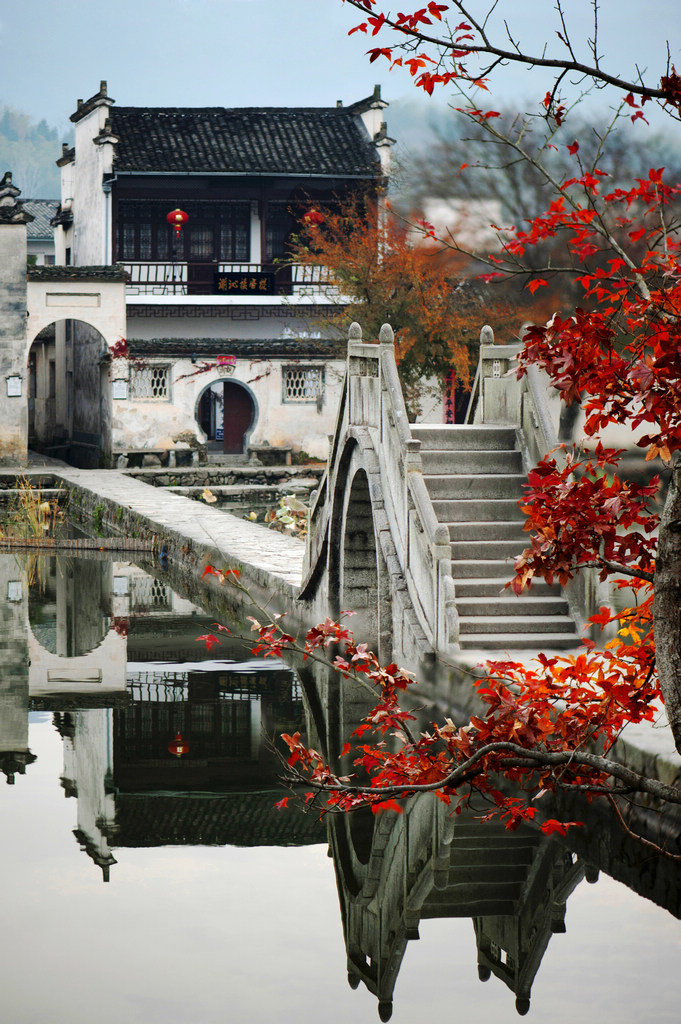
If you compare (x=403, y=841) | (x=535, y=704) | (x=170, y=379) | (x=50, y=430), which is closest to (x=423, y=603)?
(x=403, y=841)

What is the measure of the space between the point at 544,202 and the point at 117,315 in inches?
380

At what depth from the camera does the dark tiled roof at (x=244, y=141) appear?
104 feet

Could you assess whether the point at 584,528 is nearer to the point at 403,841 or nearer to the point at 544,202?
the point at 403,841

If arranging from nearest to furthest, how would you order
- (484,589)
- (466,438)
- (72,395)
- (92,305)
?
(484,589) → (466,438) → (92,305) → (72,395)

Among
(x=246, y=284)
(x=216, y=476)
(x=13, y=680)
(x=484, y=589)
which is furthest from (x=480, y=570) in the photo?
(x=246, y=284)

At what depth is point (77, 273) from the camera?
2825 centimetres

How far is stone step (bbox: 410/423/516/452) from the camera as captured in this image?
10.5 meters

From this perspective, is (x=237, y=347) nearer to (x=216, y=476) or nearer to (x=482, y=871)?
(x=216, y=476)

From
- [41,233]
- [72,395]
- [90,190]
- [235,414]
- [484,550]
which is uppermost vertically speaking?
[41,233]

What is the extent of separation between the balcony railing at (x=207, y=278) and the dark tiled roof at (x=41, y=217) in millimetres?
20381

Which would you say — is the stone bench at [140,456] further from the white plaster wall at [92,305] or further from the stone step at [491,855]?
the stone step at [491,855]

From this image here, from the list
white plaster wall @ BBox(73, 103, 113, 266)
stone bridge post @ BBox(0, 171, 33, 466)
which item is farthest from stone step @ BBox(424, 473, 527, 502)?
white plaster wall @ BBox(73, 103, 113, 266)

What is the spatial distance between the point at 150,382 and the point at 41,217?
27.1 m

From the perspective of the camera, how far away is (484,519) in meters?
9.93
